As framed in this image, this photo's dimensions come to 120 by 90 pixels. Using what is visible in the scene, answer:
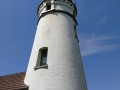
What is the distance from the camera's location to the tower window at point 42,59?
12.6m

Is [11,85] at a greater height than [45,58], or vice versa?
[45,58]

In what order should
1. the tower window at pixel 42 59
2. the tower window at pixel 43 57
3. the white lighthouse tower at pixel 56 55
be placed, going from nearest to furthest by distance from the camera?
the white lighthouse tower at pixel 56 55, the tower window at pixel 42 59, the tower window at pixel 43 57

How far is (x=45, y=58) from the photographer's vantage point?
1341 centimetres

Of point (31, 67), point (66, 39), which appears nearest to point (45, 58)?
point (31, 67)

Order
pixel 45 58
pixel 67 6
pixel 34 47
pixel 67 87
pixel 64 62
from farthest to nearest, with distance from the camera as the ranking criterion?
pixel 67 6
pixel 34 47
pixel 45 58
pixel 64 62
pixel 67 87

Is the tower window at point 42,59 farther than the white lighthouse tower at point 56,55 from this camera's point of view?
Yes

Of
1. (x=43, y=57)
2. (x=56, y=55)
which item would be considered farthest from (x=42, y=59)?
(x=56, y=55)

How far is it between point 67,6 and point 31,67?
22.3ft

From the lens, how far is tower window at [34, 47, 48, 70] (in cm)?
1264

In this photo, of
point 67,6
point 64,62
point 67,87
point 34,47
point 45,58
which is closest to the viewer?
point 67,87

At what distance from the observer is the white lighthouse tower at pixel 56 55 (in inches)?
463

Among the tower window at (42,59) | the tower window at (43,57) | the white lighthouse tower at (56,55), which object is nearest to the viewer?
the white lighthouse tower at (56,55)

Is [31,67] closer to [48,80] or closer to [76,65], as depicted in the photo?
[48,80]

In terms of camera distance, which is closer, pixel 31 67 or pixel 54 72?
pixel 54 72
